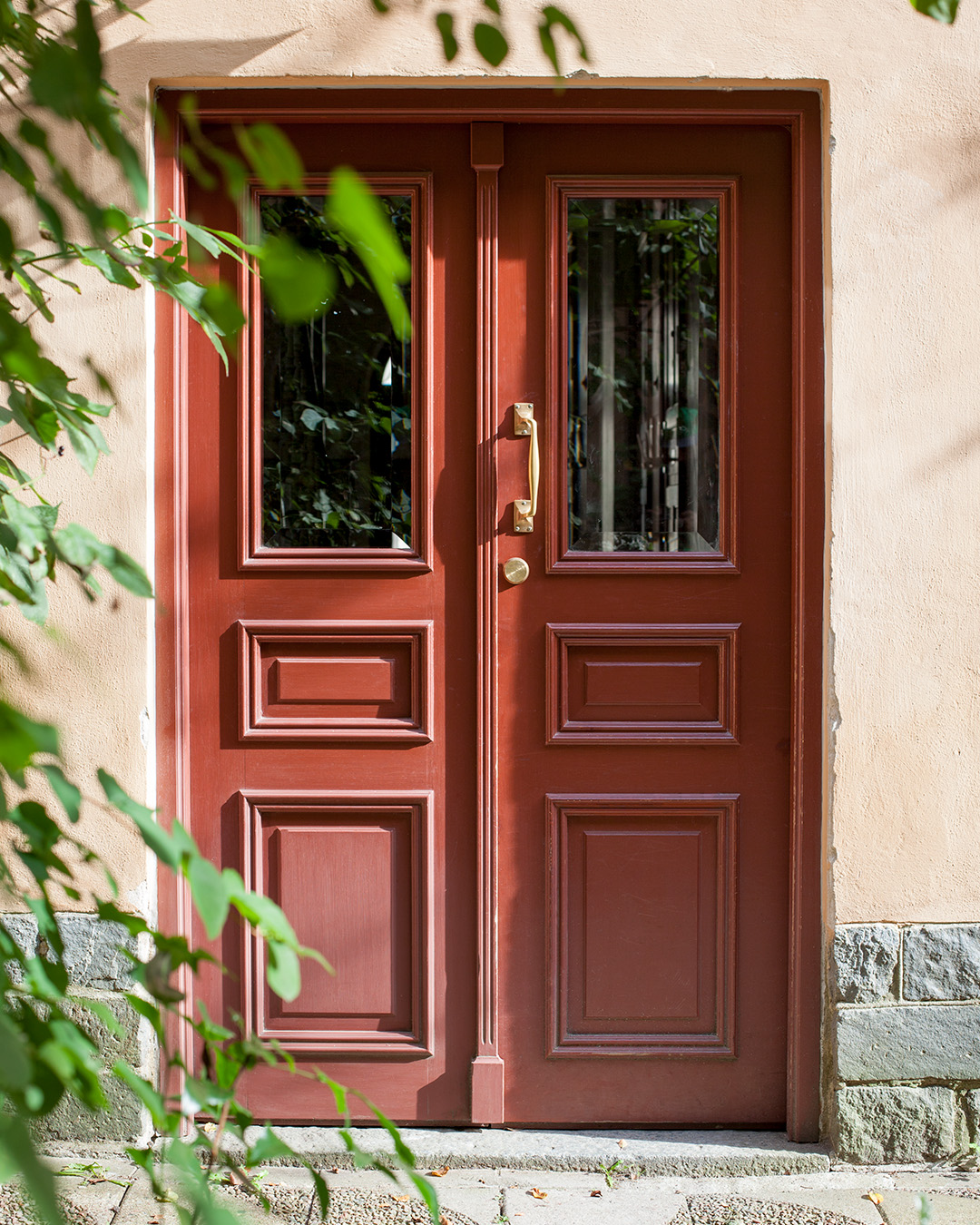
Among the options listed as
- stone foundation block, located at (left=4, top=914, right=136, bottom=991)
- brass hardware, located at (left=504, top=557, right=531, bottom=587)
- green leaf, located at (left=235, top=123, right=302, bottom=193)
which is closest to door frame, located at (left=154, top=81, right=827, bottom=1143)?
brass hardware, located at (left=504, top=557, right=531, bottom=587)

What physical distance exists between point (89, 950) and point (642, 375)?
1.97 metres

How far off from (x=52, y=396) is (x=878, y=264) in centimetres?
204

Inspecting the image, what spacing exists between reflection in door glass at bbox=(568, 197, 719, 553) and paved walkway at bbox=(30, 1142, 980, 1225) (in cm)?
154

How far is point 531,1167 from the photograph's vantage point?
2545 mm

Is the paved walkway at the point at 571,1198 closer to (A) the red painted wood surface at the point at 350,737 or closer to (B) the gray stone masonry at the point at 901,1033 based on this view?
(B) the gray stone masonry at the point at 901,1033

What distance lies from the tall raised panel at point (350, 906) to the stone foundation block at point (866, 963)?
3.30ft

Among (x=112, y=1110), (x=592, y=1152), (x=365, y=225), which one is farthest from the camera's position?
(x=592, y=1152)

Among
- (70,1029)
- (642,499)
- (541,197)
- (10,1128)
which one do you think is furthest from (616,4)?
(10,1128)

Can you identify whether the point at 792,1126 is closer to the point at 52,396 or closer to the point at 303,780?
the point at 303,780

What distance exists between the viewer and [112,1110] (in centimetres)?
246

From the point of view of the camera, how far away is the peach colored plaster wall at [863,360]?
2.43 meters

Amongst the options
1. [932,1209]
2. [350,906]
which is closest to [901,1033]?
[932,1209]

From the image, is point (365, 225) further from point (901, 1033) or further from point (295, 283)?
point (901, 1033)

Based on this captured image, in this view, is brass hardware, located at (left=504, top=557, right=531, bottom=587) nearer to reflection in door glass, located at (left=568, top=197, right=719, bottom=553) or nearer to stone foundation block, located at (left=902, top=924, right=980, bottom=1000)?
reflection in door glass, located at (left=568, top=197, right=719, bottom=553)
